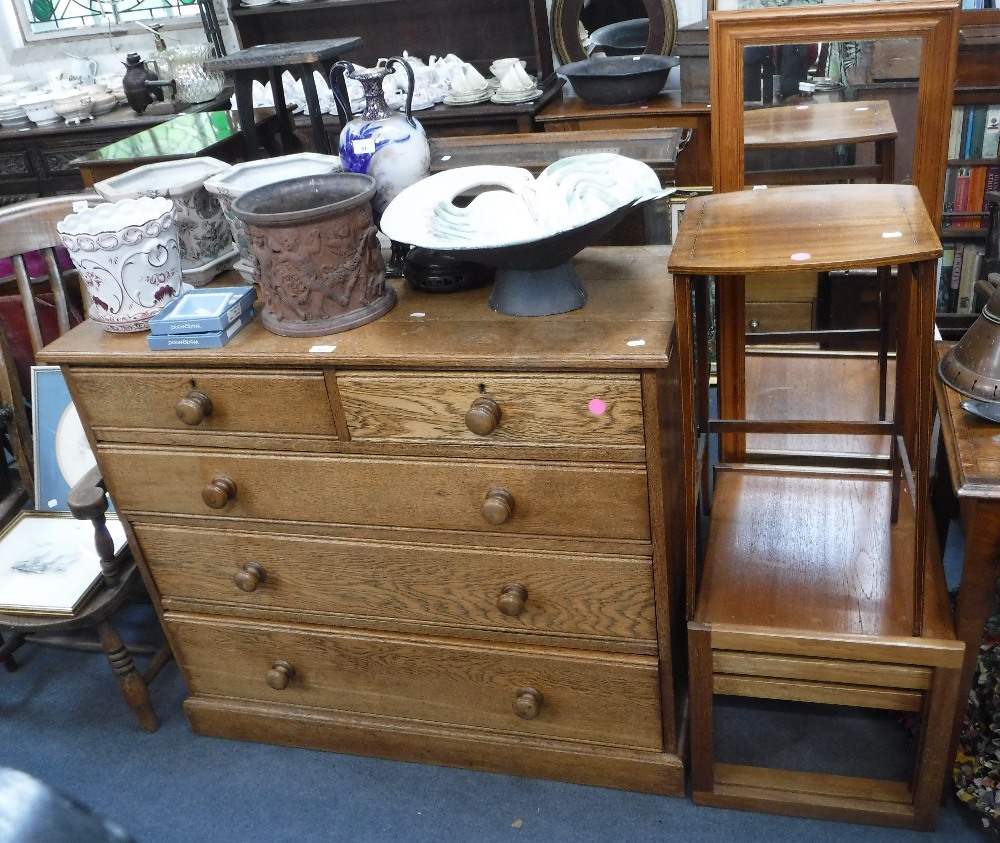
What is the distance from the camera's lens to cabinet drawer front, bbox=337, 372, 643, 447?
144 centimetres

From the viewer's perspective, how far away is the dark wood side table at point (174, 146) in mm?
3076

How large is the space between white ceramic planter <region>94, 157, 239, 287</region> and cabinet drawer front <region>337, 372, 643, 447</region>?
52cm

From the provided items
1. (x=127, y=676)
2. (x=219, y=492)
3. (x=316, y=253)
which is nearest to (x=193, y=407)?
(x=219, y=492)

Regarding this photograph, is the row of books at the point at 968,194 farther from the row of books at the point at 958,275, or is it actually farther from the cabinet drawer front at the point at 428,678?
the cabinet drawer front at the point at 428,678

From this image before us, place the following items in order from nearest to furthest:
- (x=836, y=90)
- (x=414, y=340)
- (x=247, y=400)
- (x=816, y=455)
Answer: (x=414, y=340) → (x=247, y=400) → (x=836, y=90) → (x=816, y=455)

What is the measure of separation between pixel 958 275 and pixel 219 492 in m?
2.44

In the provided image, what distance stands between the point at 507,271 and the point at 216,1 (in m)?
3.49

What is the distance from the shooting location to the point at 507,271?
1534 millimetres

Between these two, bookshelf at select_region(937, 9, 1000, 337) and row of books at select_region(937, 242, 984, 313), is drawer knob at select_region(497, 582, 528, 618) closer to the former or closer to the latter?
bookshelf at select_region(937, 9, 1000, 337)

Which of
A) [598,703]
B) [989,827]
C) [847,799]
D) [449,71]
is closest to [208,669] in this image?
[598,703]

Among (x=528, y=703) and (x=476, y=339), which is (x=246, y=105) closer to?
(x=476, y=339)

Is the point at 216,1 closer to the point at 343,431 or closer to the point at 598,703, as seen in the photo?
the point at 343,431

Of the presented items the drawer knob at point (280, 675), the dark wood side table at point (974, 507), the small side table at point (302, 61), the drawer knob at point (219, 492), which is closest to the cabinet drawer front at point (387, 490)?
the drawer knob at point (219, 492)

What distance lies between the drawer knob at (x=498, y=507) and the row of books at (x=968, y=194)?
2.08m
